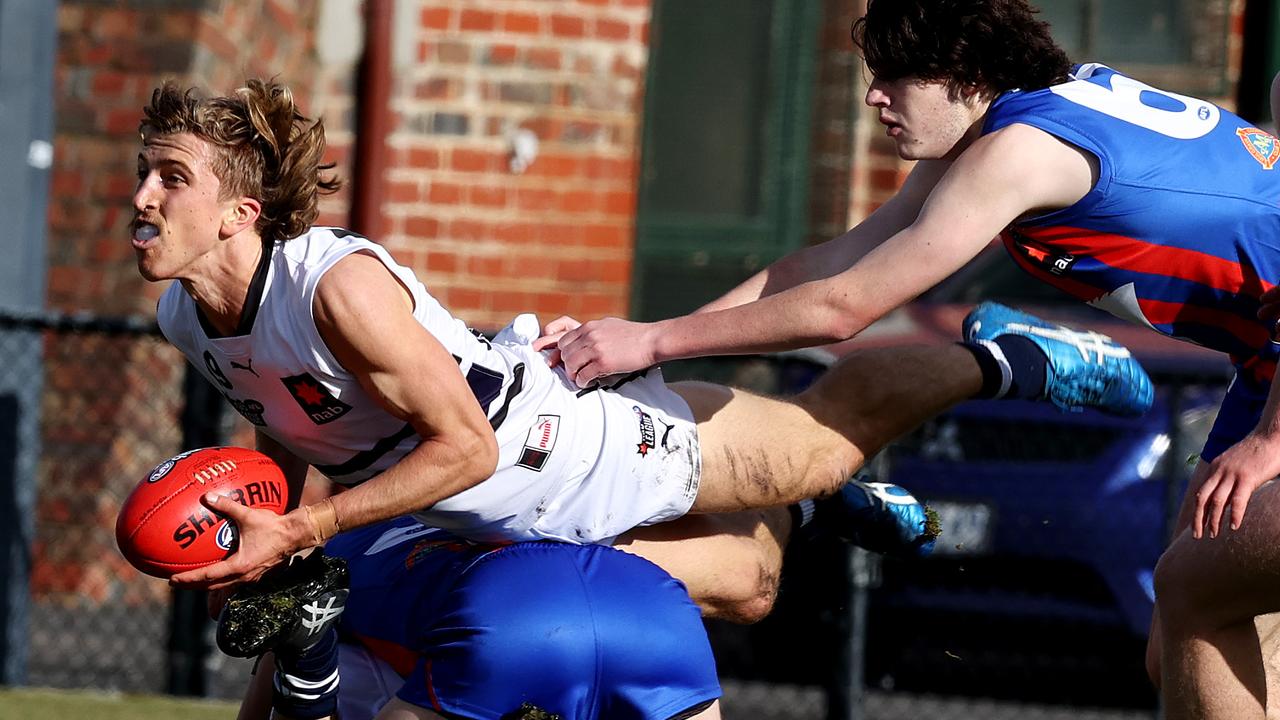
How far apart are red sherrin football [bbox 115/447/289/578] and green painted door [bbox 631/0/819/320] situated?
5412 millimetres

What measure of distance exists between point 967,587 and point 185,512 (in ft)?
11.4

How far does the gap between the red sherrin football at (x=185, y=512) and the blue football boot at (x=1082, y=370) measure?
191cm

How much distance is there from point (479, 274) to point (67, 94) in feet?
6.45

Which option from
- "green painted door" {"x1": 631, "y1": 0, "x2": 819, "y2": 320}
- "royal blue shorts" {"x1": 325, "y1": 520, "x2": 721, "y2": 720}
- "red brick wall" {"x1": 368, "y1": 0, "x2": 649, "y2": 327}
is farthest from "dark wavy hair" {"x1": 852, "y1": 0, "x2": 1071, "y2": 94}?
"green painted door" {"x1": 631, "y1": 0, "x2": 819, "y2": 320}

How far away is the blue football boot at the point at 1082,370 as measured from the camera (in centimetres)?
419

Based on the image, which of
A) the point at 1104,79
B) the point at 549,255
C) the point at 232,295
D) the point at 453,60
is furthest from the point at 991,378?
the point at 453,60

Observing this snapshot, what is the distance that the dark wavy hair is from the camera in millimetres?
3422

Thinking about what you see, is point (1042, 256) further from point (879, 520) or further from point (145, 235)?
point (145, 235)

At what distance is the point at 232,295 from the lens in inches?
138

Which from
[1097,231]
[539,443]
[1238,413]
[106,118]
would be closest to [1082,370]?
[1238,413]

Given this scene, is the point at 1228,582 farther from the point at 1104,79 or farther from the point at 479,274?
the point at 479,274

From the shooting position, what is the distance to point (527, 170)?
25.1 feet

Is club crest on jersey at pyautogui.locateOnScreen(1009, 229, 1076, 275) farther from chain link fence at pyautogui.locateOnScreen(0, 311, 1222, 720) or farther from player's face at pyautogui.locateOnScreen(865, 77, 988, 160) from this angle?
chain link fence at pyautogui.locateOnScreen(0, 311, 1222, 720)

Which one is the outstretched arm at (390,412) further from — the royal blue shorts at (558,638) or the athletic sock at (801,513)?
the athletic sock at (801,513)
